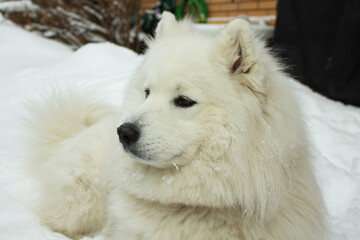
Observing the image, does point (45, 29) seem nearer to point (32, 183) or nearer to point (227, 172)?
point (32, 183)

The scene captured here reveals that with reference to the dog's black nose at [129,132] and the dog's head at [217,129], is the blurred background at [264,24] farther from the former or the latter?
the dog's black nose at [129,132]

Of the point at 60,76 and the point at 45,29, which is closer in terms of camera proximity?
the point at 60,76

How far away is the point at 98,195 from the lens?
261 cm

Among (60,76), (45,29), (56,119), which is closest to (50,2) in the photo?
(45,29)

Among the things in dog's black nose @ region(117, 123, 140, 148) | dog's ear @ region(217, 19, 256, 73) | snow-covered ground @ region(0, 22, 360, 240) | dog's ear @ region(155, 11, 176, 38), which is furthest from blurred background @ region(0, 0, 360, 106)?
dog's black nose @ region(117, 123, 140, 148)

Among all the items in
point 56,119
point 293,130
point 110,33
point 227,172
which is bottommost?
point 110,33

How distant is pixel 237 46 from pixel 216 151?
2.02 ft

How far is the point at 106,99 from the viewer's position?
389 centimetres

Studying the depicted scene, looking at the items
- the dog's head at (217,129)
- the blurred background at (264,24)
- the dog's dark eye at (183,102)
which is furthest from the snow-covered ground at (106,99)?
the dog's dark eye at (183,102)

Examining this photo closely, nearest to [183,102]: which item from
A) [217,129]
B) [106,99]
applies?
[217,129]

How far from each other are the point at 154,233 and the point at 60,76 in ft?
12.3

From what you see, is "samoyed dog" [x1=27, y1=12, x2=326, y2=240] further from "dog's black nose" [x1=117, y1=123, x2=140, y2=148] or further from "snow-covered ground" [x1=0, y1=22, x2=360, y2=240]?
"snow-covered ground" [x1=0, y1=22, x2=360, y2=240]

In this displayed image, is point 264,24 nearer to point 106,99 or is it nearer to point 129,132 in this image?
point 106,99

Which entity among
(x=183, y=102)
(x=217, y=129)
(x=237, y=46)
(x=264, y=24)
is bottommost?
(x=264, y=24)
